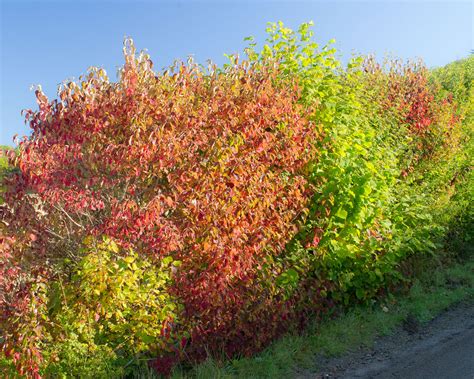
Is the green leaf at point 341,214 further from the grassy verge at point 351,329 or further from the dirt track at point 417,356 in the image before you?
the dirt track at point 417,356

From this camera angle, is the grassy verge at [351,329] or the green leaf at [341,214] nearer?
the grassy verge at [351,329]

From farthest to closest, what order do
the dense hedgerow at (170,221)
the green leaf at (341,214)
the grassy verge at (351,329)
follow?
A: the green leaf at (341,214) → the grassy verge at (351,329) → the dense hedgerow at (170,221)

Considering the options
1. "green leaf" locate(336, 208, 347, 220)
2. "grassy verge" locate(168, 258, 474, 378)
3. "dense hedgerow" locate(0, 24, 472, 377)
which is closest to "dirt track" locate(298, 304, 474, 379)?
"grassy verge" locate(168, 258, 474, 378)

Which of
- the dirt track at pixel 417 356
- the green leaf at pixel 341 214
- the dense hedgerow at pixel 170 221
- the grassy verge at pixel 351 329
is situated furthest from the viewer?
the green leaf at pixel 341 214

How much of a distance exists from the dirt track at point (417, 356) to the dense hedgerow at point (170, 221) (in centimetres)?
86

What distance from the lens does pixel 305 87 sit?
784cm

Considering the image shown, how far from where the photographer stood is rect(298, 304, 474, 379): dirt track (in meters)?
5.95

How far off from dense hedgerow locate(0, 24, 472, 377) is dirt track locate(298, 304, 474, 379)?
2.82ft

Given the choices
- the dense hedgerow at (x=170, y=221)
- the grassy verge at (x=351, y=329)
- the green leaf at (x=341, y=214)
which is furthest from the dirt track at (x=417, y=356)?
the green leaf at (x=341, y=214)

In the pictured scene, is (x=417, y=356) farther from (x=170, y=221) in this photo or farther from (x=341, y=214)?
(x=170, y=221)

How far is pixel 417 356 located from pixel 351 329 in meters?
0.85

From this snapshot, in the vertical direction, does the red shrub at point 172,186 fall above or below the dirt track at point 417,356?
above

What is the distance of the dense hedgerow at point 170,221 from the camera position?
534 cm

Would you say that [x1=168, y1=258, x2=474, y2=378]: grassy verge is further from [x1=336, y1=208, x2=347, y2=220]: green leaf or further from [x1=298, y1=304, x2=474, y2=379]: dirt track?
[x1=336, y1=208, x2=347, y2=220]: green leaf
